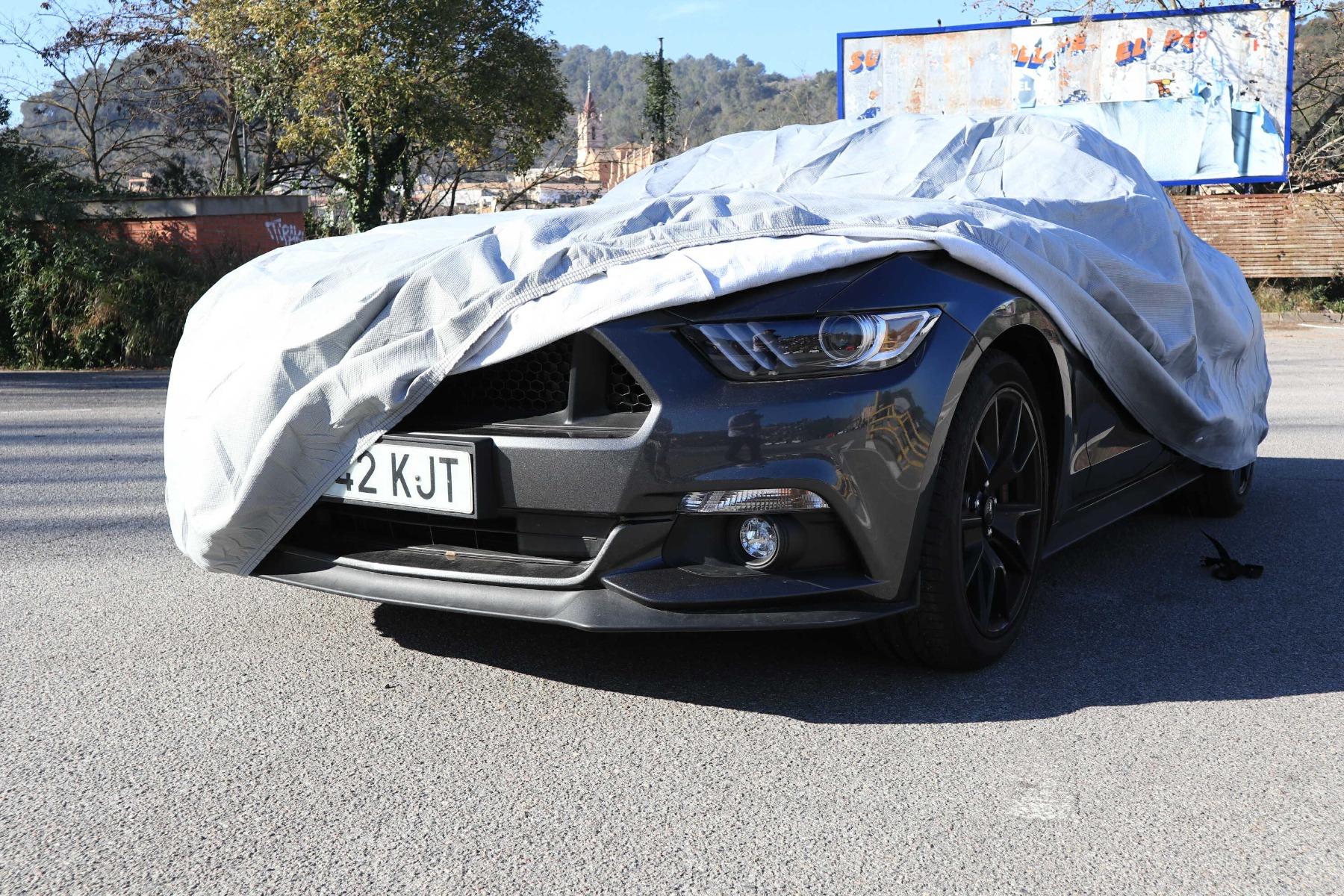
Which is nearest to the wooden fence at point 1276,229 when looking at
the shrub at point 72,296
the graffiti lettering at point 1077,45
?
the graffiti lettering at point 1077,45

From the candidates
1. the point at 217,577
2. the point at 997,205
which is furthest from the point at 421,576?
the point at 997,205

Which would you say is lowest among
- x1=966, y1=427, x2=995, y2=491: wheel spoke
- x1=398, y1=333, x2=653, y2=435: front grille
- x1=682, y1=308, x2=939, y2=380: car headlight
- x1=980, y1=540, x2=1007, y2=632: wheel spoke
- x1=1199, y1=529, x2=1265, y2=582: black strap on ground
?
x1=1199, y1=529, x2=1265, y2=582: black strap on ground

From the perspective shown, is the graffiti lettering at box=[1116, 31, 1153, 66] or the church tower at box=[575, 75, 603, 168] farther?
the church tower at box=[575, 75, 603, 168]

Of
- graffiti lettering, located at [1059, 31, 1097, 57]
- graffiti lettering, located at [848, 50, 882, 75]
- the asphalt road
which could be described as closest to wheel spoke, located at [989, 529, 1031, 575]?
the asphalt road

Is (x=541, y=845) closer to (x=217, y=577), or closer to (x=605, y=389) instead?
(x=605, y=389)

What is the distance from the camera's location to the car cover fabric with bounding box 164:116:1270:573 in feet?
8.73

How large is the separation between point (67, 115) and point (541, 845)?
29660 mm

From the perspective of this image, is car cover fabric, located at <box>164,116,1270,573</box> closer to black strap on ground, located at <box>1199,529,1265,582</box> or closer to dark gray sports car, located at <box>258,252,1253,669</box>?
dark gray sports car, located at <box>258,252,1253,669</box>

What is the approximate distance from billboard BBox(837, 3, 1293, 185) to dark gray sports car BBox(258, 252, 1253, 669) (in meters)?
18.9

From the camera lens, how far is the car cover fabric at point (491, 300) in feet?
8.73

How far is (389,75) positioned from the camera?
19422 millimetres

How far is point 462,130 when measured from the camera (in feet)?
67.1

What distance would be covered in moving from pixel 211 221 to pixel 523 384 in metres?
13.4

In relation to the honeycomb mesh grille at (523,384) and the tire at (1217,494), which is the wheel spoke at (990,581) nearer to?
the honeycomb mesh grille at (523,384)
